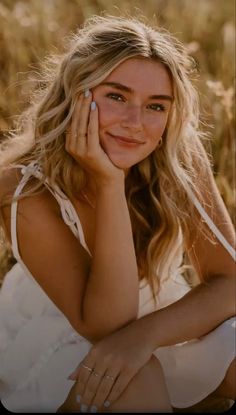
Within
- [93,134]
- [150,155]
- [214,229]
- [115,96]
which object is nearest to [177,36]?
[150,155]

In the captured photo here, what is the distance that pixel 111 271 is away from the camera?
8.53ft

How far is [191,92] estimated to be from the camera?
290 cm

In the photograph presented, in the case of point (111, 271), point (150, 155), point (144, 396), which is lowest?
point (144, 396)

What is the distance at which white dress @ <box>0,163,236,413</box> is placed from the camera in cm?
271

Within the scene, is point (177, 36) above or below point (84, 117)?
below

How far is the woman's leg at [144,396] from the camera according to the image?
2.48 m

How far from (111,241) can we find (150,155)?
50cm

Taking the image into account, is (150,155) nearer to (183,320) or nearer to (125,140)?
(125,140)

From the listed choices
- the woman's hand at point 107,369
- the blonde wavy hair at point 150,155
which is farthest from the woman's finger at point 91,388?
the blonde wavy hair at point 150,155

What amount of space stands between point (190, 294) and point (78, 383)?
1.73ft

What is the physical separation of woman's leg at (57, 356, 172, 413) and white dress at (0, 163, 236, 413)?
7.2 inches

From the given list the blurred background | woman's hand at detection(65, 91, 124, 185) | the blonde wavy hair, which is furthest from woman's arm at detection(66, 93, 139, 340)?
the blurred background

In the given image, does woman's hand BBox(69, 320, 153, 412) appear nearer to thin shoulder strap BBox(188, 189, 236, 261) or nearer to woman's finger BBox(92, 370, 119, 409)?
woman's finger BBox(92, 370, 119, 409)

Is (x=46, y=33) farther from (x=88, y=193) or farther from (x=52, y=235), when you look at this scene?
(x=52, y=235)
